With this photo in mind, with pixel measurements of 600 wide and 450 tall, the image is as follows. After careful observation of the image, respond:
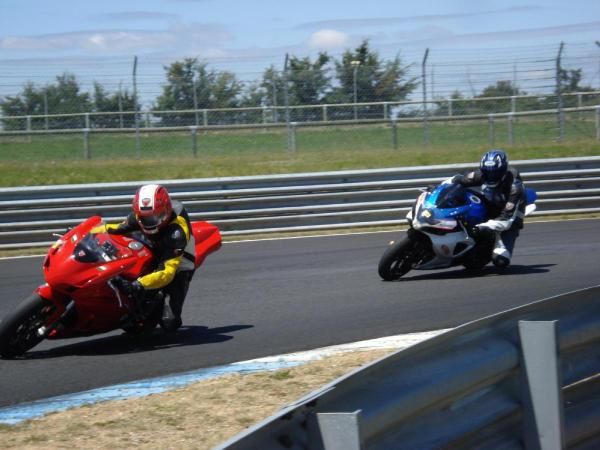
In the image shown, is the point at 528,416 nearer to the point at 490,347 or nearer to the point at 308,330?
the point at 490,347

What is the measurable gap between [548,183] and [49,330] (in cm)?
1016

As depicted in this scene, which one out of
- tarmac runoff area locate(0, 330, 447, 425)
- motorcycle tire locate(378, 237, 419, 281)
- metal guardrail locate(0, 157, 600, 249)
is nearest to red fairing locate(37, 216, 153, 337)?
tarmac runoff area locate(0, 330, 447, 425)

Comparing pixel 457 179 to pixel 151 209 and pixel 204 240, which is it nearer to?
pixel 204 240

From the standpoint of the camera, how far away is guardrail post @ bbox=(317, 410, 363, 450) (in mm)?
2631

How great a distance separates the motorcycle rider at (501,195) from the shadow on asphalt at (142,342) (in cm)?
350

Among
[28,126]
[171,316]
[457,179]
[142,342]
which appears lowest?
[142,342]

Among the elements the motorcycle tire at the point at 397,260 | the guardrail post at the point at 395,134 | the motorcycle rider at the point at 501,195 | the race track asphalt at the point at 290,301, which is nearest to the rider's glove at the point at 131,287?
the race track asphalt at the point at 290,301

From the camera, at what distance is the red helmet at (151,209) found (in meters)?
8.04

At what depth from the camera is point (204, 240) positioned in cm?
869

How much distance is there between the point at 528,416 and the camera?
11.9ft

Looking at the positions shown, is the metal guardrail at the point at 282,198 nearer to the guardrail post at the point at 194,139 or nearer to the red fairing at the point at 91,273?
the guardrail post at the point at 194,139

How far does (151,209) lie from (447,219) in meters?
3.77

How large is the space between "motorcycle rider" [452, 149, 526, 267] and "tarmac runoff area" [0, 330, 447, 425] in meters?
3.17

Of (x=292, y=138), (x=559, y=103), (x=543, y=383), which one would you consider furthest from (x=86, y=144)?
(x=543, y=383)
